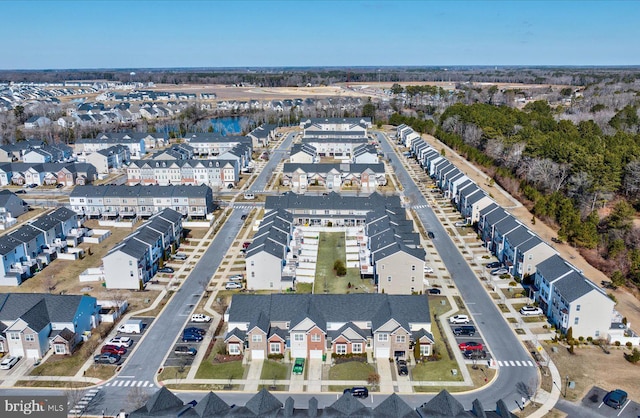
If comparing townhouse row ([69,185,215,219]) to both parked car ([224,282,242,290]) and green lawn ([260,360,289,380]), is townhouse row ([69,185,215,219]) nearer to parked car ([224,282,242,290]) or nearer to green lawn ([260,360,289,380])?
parked car ([224,282,242,290])

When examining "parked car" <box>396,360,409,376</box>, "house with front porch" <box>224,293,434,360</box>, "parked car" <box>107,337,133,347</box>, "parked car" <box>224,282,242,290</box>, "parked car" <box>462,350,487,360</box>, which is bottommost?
"parked car" <box>396,360,409,376</box>

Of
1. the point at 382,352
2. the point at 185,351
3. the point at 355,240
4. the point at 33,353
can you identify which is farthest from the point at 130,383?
the point at 355,240

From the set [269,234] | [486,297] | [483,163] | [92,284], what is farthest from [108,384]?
[483,163]

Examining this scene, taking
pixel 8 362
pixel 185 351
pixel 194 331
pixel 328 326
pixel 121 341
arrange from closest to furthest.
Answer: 1. pixel 8 362
2. pixel 185 351
3. pixel 328 326
4. pixel 121 341
5. pixel 194 331

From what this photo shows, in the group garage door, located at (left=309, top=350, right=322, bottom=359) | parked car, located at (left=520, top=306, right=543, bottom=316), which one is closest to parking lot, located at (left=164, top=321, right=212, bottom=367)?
garage door, located at (left=309, top=350, right=322, bottom=359)

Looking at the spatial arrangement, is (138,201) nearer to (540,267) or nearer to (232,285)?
(232,285)

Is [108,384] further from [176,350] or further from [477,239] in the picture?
[477,239]
